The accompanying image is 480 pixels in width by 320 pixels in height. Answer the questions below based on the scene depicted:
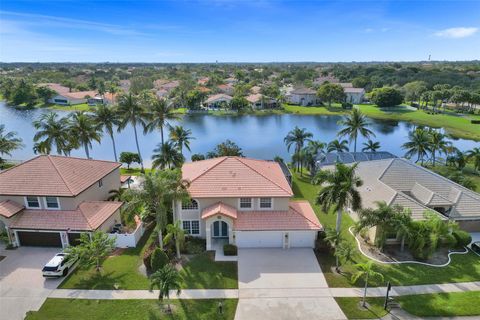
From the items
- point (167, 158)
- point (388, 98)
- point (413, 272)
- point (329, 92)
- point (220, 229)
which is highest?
point (329, 92)

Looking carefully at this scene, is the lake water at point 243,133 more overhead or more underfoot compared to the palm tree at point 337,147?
more underfoot

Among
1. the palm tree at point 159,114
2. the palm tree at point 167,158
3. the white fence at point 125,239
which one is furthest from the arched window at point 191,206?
the palm tree at point 159,114

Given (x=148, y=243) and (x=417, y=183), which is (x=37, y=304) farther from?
(x=417, y=183)

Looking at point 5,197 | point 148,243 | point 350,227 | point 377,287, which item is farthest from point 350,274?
point 5,197

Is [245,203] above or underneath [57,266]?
above

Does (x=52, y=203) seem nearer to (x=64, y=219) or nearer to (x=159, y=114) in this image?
(x=64, y=219)

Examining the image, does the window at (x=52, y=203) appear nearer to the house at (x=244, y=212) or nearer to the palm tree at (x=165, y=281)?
the house at (x=244, y=212)

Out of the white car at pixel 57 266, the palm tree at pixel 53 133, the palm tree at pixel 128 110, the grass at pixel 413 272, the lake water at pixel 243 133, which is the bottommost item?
the lake water at pixel 243 133

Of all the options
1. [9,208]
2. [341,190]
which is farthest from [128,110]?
[341,190]
